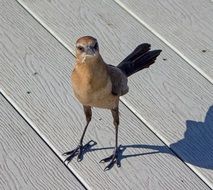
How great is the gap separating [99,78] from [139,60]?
0.42 metres

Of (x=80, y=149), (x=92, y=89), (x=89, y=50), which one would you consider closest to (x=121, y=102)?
(x=80, y=149)

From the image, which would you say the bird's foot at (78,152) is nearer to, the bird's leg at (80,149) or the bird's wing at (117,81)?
the bird's leg at (80,149)

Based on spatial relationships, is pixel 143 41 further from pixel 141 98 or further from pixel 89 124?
pixel 89 124

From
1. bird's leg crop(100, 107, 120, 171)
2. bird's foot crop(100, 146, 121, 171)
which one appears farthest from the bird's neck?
bird's foot crop(100, 146, 121, 171)

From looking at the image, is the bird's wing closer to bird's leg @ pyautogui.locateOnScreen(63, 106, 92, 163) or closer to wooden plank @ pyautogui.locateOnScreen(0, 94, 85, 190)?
bird's leg @ pyautogui.locateOnScreen(63, 106, 92, 163)

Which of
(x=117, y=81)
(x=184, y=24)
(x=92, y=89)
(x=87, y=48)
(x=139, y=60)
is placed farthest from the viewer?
(x=184, y=24)

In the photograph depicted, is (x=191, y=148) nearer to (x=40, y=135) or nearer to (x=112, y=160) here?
(x=112, y=160)

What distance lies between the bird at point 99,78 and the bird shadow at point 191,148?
0.18 feet

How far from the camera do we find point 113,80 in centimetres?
225

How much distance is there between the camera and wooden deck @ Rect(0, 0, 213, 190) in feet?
7.68

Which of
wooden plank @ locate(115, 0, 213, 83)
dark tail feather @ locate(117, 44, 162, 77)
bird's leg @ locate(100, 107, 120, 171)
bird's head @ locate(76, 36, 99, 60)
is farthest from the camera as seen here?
wooden plank @ locate(115, 0, 213, 83)

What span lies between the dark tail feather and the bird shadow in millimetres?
289

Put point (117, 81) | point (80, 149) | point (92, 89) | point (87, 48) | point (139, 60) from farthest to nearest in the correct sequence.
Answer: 1. point (139, 60)
2. point (80, 149)
3. point (117, 81)
4. point (92, 89)
5. point (87, 48)

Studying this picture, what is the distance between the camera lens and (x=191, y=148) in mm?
2436
